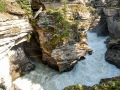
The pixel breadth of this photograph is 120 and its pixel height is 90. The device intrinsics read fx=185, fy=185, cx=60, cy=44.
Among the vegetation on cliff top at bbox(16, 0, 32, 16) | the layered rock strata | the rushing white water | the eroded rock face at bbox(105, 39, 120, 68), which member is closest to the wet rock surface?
the rushing white water

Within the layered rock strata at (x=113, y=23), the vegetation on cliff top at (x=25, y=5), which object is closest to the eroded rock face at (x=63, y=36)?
the vegetation on cliff top at (x=25, y=5)

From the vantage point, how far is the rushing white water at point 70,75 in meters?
15.9

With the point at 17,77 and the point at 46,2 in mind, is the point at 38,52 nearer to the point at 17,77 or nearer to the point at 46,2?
the point at 17,77

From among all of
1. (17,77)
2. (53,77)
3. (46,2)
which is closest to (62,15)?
(46,2)

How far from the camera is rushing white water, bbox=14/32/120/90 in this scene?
15.9 meters

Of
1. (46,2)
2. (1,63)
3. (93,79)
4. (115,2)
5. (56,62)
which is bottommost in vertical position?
(93,79)

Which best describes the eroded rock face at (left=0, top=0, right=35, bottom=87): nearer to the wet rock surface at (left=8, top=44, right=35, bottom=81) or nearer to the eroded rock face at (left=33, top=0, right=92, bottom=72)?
the wet rock surface at (left=8, top=44, right=35, bottom=81)

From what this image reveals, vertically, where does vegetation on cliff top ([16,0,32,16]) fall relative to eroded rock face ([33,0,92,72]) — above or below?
above

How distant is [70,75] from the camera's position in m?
17.0

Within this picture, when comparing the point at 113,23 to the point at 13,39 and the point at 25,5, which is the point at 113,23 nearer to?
the point at 25,5

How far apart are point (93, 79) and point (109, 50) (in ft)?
16.6

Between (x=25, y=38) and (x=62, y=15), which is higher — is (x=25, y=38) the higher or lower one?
the lower one

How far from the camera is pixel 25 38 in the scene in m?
16.8

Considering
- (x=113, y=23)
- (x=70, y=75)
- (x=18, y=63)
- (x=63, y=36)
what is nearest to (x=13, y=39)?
(x=18, y=63)
